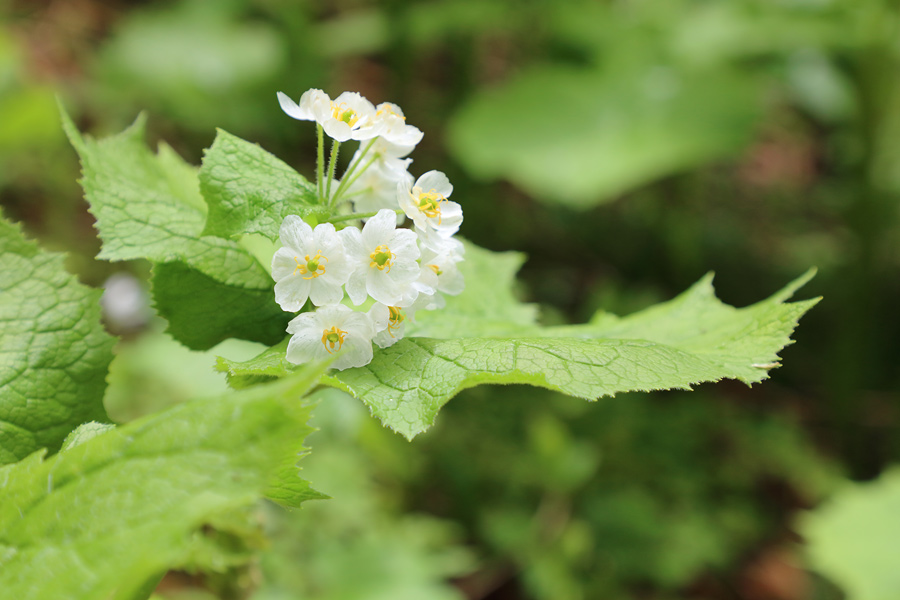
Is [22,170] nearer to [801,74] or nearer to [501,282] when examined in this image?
[501,282]

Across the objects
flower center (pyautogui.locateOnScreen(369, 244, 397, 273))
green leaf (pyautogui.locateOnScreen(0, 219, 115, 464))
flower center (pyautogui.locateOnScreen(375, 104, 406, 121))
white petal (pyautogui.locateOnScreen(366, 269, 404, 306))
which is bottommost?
green leaf (pyautogui.locateOnScreen(0, 219, 115, 464))

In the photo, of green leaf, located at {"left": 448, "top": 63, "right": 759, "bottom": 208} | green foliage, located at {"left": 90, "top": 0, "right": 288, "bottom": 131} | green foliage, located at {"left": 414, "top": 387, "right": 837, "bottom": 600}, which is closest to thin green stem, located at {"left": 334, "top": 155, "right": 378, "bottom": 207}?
green foliage, located at {"left": 414, "top": 387, "right": 837, "bottom": 600}

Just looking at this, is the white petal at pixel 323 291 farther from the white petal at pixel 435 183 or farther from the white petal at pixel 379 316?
the white petal at pixel 435 183

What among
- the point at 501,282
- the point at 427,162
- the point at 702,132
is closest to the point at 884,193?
the point at 702,132

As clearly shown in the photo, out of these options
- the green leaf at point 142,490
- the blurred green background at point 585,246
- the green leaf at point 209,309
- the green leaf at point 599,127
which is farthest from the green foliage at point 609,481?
the green leaf at point 142,490

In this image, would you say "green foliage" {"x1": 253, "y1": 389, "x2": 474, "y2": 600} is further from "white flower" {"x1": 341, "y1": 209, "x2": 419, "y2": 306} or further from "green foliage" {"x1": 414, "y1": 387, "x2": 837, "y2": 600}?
"white flower" {"x1": 341, "y1": 209, "x2": 419, "y2": 306}

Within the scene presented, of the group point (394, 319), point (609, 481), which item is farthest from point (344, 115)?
point (609, 481)
